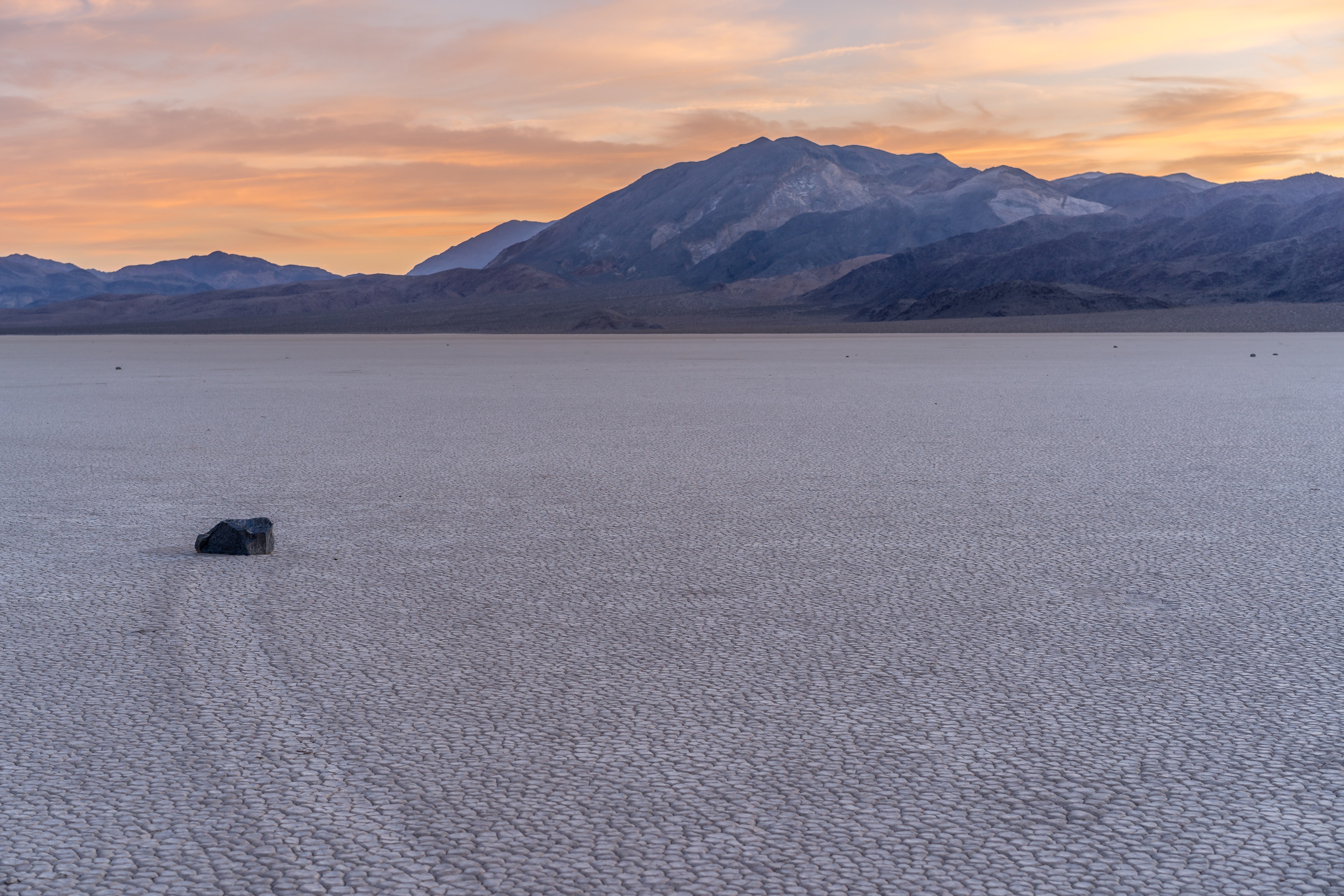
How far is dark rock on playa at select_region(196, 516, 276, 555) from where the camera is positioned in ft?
18.4

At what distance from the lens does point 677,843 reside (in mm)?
2641

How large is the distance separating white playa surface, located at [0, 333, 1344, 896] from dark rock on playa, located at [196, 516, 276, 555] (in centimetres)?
9

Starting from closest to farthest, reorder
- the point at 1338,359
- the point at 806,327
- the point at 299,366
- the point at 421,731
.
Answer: the point at 421,731
the point at 1338,359
the point at 299,366
the point at 806,327

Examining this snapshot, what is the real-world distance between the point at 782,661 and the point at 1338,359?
2623 centimetres

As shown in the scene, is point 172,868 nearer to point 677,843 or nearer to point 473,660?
point 677,843

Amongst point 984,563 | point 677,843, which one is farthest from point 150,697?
point 984,563

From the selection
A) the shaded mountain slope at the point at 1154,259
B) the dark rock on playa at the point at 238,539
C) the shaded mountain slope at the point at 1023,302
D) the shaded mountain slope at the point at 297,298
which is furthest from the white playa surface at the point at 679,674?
the shaded mountain slope at the point at 297,298

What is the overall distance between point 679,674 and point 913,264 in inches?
4870

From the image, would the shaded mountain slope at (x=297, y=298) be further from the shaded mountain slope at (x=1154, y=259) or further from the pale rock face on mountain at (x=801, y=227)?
the shaded mountain slope at (x=1154, y=259)

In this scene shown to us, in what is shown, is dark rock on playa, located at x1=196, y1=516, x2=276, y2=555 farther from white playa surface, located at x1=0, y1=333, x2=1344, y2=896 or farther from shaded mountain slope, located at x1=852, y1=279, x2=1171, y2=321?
shaded mountain slope, located at x1=852, y1=279, x2=1171, y2=321

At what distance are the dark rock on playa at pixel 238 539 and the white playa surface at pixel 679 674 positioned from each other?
89mm

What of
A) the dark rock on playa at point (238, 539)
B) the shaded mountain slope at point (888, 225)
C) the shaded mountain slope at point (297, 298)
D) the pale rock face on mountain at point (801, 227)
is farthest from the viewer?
the pale rock face on mountain at point (801, 227)

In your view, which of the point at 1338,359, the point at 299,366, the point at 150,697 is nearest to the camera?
the point at 150,697

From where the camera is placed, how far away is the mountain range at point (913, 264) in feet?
294
